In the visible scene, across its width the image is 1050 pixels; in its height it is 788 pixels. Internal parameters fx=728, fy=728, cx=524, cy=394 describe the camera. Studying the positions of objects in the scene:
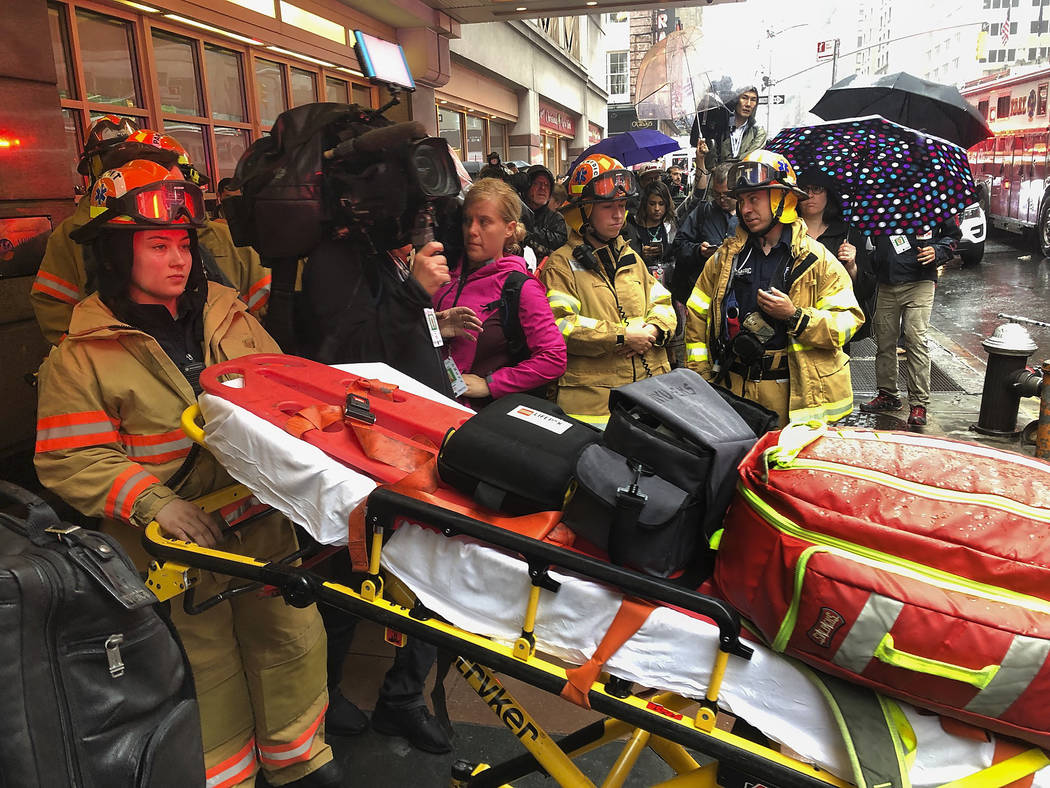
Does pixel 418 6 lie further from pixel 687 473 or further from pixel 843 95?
pixel 687 473

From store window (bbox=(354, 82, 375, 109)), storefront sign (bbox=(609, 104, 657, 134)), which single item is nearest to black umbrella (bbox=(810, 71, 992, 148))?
store window (bbox=(354, 82, 375, 109))

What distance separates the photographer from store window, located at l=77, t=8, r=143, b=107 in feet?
16.0

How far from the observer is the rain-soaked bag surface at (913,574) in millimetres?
1087

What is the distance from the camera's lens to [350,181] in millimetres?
2324

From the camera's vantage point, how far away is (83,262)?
3.09 m

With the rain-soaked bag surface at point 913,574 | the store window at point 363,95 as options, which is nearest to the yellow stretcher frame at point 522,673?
the rain-soaked bag surface at point 913,574

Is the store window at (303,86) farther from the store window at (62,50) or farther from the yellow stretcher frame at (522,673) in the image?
the yellow stretcher frame at (522,673)

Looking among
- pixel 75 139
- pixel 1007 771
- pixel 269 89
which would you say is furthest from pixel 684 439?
pixel 269 89

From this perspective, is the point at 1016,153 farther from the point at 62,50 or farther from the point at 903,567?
the point at 903,567

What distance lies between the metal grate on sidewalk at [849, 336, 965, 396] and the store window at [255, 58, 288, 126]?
609cm

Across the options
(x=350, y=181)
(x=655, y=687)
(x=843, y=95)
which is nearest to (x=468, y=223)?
(x=350, y=181)

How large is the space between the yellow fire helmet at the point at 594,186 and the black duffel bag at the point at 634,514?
2.56 metres

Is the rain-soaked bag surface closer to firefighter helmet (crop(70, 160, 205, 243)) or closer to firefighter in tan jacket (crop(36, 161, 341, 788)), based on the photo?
firefighter in tan jacket (crop(36, 161, 341, 788))

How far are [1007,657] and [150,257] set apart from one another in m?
2.18
